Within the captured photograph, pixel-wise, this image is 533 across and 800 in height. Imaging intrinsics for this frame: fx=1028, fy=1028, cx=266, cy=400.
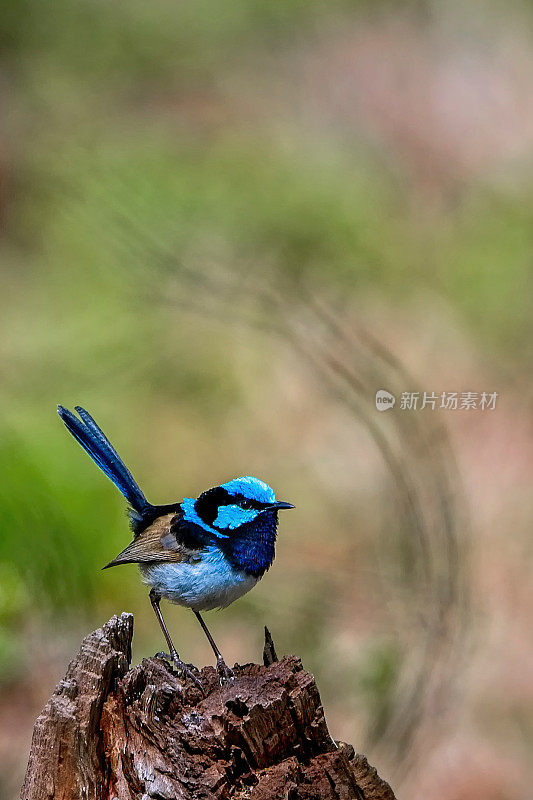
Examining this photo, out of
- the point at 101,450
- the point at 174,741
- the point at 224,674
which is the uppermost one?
the point at 101,450

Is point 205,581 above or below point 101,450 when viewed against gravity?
below

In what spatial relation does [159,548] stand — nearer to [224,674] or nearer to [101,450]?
[101,450]

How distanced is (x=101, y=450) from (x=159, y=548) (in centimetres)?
29

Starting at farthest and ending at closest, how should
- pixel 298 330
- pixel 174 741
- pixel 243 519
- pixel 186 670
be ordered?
pixel 298 330
pixel 243 519
pixel 186 670
pixel 174 741

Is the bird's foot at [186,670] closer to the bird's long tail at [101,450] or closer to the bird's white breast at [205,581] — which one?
the bird's white breast at [205,581]

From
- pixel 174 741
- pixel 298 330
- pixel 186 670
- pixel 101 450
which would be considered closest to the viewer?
pixel 174 741

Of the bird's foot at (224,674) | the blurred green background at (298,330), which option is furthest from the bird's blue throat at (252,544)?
the blurred green background at (298,330)

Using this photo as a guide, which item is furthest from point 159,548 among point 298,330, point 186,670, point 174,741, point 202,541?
point 298,330

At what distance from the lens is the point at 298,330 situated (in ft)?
16.7

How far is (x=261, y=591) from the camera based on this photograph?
496 centimetres

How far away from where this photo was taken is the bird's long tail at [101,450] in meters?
2.61

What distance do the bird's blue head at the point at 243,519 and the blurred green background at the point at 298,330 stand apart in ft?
5.02

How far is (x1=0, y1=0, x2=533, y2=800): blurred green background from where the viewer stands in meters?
4.55

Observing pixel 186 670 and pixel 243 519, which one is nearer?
pixel 186 670
